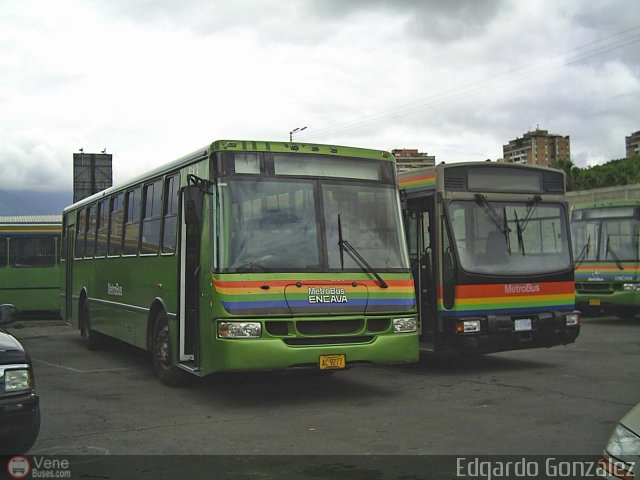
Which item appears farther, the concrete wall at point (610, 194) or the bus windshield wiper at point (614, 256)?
the concrete wall at point (610, 194)

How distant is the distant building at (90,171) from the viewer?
1911 inches

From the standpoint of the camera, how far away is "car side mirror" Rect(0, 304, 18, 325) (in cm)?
686

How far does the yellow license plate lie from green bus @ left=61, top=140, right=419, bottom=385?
0.04 ft

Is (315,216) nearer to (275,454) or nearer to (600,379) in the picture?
(275,454)

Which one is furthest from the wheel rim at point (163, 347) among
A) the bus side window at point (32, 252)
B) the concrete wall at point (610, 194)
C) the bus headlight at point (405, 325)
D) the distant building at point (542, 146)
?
the distant building at point (542, 146)

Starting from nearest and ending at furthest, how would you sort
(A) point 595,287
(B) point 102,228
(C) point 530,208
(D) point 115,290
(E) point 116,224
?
1. (C) point 530,208
2. (D) point 115,290
3. (E) point 116,224
4. (B) point 102,228
5. (A) point 595,287

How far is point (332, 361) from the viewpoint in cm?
866

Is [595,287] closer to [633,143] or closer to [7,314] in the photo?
[7,314]

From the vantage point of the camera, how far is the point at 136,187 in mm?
12109

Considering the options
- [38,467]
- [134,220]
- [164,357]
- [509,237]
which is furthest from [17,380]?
[509,237]

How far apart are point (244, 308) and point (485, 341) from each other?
13.2 feet

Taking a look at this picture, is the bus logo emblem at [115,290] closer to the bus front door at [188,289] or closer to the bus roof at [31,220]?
the bus front door at [188,289]

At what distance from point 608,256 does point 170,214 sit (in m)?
12.7

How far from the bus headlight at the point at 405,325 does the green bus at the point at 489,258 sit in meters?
1.67
